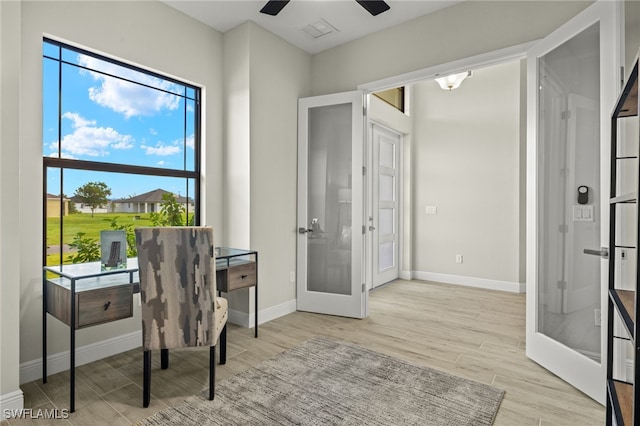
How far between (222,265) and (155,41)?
6.71 feet

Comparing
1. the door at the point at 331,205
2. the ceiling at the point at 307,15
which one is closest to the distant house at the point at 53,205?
the ceiling at the point at 307,15

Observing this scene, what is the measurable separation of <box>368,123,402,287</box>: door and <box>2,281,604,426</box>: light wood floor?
1.08 meters

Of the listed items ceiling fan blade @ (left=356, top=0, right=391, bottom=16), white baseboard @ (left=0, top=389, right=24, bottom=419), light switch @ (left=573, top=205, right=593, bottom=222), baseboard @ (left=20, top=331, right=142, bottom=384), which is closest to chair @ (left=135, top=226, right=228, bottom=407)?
white baseboard @ (left=0, top=389, right=24, bottom=419)

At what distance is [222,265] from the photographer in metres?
2.90

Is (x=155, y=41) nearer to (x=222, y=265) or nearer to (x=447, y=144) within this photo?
(x=222, y=265)

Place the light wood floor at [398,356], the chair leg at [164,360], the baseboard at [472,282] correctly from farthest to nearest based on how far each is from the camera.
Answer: the baseboard at [472,282], the chair leg at [164,360], the light wood floor at [398,356]

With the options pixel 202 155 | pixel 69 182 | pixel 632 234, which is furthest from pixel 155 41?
pixel 632 234

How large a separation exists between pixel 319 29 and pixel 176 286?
9.50ft

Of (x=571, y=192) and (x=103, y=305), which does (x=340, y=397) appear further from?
(x=571, y=192)

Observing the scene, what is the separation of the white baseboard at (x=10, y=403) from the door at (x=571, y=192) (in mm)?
3363

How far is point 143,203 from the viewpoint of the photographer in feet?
10.1

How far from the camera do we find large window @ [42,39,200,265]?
100 inches

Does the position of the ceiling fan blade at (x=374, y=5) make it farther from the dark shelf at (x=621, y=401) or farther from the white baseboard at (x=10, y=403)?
the white baseboard at (x=10, y=403)

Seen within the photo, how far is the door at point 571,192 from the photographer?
2102mm
